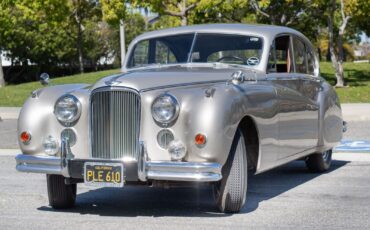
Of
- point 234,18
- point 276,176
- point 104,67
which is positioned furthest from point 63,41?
point 276,176

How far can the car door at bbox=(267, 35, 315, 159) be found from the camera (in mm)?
8336

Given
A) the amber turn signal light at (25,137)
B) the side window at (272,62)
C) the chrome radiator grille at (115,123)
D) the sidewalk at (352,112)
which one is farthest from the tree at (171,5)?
the chrome radiator grille at (115,123)

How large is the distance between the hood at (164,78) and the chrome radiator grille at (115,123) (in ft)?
0.32

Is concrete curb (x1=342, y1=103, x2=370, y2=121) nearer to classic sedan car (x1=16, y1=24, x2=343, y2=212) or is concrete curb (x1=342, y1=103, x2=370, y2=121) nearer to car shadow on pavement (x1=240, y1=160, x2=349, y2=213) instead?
car shadow on pavement (x1=240, y1=160, x2=349, y2=213)

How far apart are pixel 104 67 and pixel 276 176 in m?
55.0

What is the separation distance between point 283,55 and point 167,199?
7.30ft

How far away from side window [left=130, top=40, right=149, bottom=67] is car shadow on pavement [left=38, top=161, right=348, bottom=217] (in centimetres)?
143

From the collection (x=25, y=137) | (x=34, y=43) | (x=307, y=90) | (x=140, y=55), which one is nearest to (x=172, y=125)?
(x=25, y=137)

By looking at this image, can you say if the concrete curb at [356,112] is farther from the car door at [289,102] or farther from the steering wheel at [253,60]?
the steering wheel at [253,60]

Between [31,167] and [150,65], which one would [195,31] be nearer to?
[150,65]

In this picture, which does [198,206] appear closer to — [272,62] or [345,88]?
[272,62]

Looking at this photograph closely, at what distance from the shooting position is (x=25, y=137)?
7324 mm

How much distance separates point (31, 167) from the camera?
23.5 ft

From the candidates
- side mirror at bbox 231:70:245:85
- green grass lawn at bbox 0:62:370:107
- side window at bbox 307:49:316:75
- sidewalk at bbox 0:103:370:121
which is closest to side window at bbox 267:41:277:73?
side mirror at bbox 231:70:245:85
